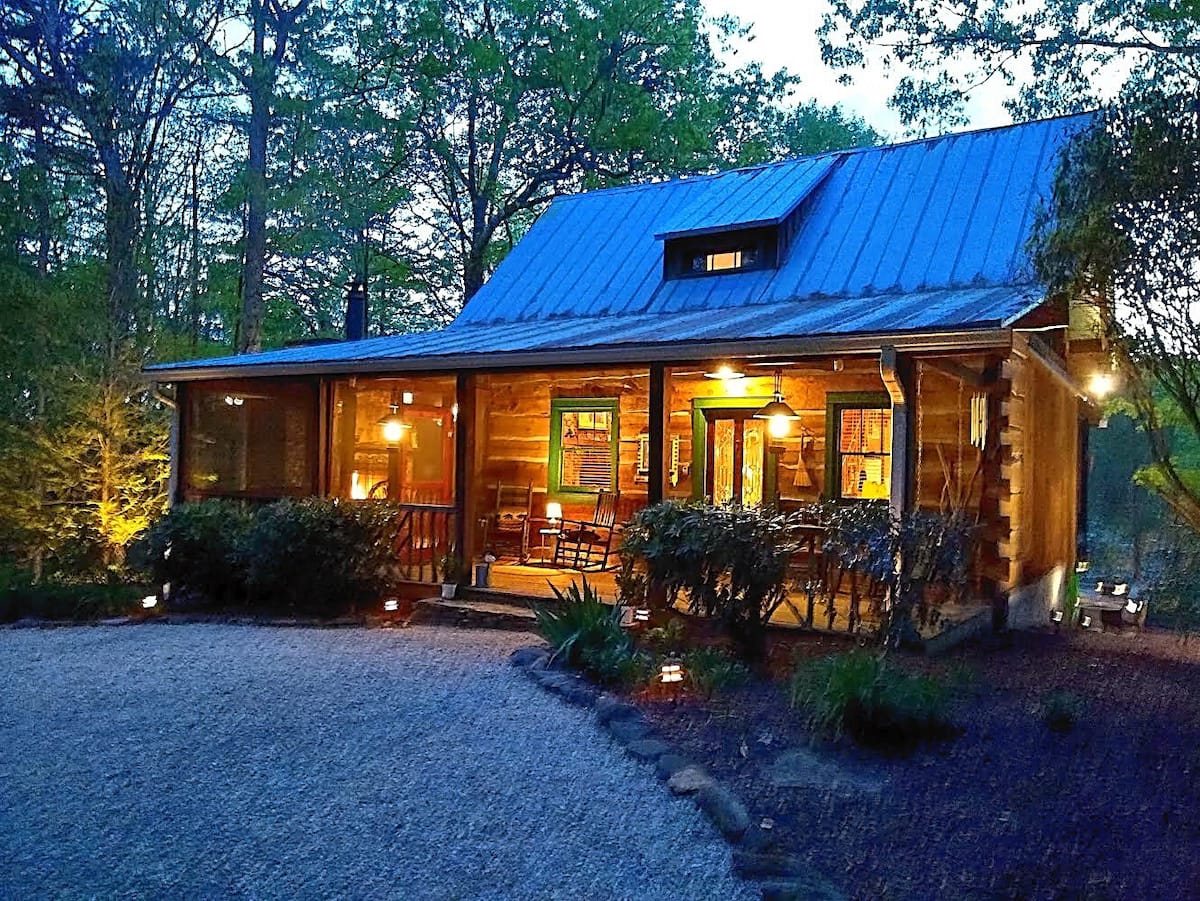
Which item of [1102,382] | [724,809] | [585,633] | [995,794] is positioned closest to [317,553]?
[585,633]

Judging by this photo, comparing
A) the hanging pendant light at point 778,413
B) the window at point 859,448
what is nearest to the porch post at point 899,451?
the hanging pendant light at point 778,413

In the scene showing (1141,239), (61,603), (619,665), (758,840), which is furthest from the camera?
(61,603)

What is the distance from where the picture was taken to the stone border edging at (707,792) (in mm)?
3240

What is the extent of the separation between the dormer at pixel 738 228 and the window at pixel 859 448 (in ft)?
6.95

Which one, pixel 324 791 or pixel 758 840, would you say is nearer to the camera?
pixel 758 840

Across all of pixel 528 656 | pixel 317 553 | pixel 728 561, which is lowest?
pixel 528 656

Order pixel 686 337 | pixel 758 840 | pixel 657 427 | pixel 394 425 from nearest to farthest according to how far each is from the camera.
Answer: pixel 758 840, pixel 686 337, pixel 657 427, pixel 394 425

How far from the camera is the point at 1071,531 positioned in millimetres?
12586

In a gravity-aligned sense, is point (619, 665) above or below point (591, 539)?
below

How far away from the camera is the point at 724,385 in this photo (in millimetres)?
10906

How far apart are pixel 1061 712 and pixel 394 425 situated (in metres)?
8.42

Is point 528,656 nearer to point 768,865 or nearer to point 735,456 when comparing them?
Answer: point 768,865

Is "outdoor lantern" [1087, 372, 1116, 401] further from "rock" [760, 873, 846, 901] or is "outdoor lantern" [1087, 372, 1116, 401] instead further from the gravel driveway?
"rock" [760, 873, 846, 901]

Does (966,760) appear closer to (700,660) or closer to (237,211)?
(700,660)
